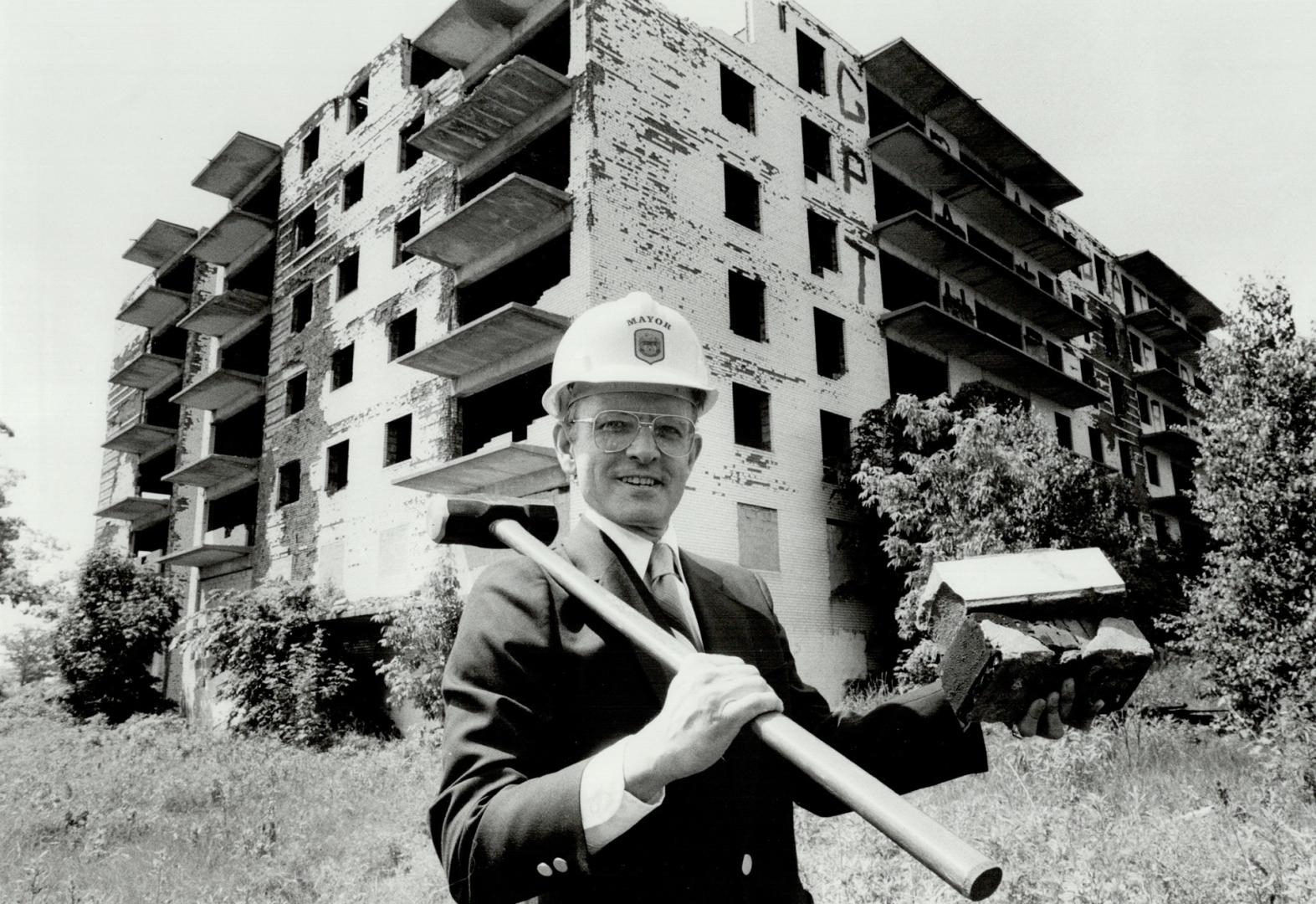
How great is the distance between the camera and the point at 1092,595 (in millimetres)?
1962

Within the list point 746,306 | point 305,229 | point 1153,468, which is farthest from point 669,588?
point 1153,468

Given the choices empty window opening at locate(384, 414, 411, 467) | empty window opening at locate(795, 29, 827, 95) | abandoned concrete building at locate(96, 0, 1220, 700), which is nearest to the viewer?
abandoned concrete building at locate(96, 0, 1220, 700)

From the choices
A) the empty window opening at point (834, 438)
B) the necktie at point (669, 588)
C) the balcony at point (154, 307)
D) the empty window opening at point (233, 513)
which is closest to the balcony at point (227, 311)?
the balcony at point (154, 307)

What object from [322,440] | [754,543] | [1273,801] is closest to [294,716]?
[322,440]

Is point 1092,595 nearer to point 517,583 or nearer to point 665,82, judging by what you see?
point 517,583

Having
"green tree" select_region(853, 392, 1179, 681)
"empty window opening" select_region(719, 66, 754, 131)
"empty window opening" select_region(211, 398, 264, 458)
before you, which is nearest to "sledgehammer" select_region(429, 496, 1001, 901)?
"green tree" select_region(853, 392, 1179, 681)

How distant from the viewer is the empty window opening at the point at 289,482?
22.7 meters

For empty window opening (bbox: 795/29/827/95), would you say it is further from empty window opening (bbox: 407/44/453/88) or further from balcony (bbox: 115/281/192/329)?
balcony (bbox: 115/281/192/329)

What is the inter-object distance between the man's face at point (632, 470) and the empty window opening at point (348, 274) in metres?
22.1

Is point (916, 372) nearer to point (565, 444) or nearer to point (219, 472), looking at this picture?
Result: point (219, 472)

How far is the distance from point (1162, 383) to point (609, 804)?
125 ft

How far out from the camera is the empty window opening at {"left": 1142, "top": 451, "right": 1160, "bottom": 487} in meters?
33.4

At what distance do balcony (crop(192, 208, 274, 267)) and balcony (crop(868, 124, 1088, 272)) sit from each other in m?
17.2

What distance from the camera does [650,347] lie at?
211cm
